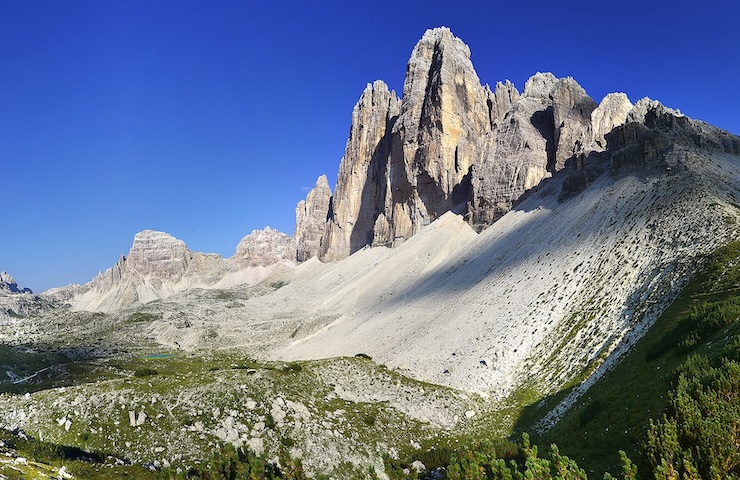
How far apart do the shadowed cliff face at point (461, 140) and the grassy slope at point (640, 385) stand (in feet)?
200

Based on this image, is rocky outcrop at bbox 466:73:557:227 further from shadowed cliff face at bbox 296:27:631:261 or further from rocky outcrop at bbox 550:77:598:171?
rocky outcrop at bbox 550:77:598:171

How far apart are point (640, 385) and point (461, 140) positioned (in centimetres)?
12464

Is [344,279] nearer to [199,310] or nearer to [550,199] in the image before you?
[199,310]

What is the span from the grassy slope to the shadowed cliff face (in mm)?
60835

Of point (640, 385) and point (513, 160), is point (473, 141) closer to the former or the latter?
point (513, 160)

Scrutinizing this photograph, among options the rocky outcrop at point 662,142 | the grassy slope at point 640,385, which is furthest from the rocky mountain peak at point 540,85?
the grassy slope at point 640,385

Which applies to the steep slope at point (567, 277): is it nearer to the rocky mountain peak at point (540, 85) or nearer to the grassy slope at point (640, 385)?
the grassy slope at point (640, 385)

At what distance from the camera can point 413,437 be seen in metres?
35.2

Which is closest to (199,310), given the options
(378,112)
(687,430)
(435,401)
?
(378,112)

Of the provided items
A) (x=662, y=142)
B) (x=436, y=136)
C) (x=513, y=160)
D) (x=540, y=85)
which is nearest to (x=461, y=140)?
(x=436, y=136)

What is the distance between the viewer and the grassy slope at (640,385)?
69.4 ft

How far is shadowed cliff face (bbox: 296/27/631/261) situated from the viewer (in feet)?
366

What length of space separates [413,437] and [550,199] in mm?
67838

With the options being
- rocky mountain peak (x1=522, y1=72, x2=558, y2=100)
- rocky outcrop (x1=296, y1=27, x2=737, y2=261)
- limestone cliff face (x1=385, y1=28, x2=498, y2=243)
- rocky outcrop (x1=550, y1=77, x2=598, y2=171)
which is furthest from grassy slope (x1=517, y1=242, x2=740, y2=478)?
rocky mountain peak (x1=522, y1=72, x2=558, y2=100)
